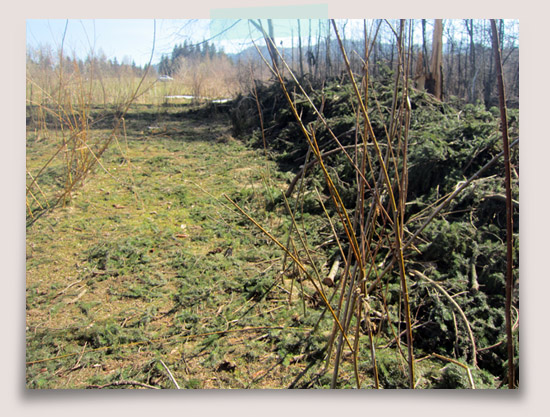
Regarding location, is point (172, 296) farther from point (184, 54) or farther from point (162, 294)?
point (184, 54)

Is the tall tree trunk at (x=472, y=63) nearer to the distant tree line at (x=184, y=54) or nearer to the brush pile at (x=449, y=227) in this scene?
the brush pile at (x=449, y=227)

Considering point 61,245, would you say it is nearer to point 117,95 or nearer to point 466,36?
point 117,95

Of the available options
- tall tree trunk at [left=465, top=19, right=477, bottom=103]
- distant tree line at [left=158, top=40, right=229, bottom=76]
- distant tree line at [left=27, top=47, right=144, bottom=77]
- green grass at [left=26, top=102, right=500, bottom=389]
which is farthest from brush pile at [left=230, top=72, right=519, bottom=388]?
distant tree line at [left=158, top=40, right=229, bottom=76]

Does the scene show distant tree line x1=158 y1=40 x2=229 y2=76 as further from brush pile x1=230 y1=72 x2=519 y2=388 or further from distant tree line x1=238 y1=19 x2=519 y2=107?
brush pile x1=230 y1=72 x2=519 y2=388

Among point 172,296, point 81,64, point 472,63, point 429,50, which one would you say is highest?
point 429,50

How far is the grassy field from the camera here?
159cm

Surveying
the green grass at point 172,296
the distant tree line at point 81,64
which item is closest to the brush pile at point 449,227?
the green grass at point 172,296

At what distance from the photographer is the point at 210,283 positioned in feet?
6.88

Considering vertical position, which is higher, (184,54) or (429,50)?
(429,50)

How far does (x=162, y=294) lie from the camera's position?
6.55ft

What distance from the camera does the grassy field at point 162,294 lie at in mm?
1586

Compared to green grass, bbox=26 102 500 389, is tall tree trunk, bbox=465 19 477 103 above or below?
above

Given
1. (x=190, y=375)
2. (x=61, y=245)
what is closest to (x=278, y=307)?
(x=190, y=375)

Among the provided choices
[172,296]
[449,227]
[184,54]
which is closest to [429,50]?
[184,54]
